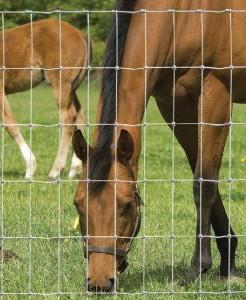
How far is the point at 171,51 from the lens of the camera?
603cm

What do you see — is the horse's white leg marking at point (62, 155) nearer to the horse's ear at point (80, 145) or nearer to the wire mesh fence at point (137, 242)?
the wire mesh fence at point (137, 242)

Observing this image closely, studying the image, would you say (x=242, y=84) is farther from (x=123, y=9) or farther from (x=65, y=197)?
(x=65, y=197)

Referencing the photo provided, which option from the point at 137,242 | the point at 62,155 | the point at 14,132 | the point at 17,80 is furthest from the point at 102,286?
the point at 17,80

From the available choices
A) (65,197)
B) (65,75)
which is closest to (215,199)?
(65,197)

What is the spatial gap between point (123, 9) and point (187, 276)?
1623mm

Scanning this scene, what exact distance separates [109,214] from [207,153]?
903 millimetres

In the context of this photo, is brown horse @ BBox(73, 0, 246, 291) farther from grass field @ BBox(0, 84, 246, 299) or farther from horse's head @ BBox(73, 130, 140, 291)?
grass field @ BBox(0, 84, 246, 299)

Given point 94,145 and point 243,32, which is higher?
point 243,32

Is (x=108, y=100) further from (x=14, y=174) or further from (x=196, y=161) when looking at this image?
(x=14, y=174)

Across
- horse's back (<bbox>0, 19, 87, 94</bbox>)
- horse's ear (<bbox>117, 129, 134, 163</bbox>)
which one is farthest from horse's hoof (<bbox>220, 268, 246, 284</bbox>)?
horse's back (<bbox>0, 19, 87, 94</bbox>)

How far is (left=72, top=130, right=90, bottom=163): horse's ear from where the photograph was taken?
18.2 ft

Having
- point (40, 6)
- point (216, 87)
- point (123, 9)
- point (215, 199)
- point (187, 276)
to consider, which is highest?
point (40, 6)

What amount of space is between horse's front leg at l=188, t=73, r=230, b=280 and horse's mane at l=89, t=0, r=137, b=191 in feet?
1.90

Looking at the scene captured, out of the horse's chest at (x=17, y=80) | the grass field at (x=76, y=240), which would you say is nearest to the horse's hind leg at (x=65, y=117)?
the grass field at (x=76, y=240)
